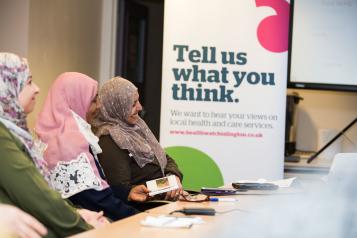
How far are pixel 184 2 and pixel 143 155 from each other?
4.41ft

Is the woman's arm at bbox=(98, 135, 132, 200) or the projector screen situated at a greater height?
the projector screen

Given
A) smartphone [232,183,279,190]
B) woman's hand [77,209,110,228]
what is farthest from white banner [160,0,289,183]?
woman's hand [77,209,110,228]

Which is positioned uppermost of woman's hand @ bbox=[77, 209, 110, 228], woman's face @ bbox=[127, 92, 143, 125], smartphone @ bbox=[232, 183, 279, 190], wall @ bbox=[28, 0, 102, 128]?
wall @ bbox=[28, 0, 102, 128]

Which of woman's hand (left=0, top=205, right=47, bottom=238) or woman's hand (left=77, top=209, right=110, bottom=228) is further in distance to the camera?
woman's hand (left=77, top=209, right=110, bottom=228)

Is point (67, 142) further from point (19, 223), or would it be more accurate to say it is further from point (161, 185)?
point (19, 223)

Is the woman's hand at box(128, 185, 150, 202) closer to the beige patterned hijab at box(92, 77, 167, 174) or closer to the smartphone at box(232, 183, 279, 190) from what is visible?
the beige patterned hijab at box(92, 77, 167, 174)

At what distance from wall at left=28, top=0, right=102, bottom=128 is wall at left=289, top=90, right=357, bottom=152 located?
1.98 metres

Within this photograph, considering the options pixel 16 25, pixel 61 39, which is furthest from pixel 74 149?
pixel 61 39

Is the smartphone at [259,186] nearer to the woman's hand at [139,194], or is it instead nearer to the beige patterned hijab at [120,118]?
the woman's hand at [139,194]

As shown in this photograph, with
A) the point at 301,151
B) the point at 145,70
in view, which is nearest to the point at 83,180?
the point at 301,151

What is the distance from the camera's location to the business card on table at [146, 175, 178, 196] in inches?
118

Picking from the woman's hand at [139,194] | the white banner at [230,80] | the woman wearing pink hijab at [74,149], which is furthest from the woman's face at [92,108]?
the white banner at [230,80]

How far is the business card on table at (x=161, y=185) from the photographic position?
300 cm

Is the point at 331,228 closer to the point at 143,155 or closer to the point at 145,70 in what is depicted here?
the point at 143,155
